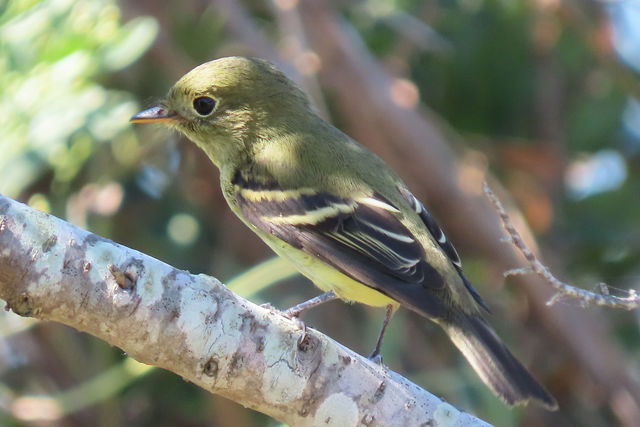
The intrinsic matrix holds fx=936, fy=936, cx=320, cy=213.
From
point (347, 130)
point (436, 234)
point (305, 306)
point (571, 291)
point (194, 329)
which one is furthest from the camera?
point (347, 130)

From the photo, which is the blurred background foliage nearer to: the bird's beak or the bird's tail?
the bird's beak

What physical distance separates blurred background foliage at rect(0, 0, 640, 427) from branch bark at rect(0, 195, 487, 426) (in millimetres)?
1567

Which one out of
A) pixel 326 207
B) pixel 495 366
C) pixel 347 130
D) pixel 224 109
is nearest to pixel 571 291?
pixel 495 366

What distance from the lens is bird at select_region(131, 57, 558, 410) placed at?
3.19 metres

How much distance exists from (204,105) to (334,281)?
1.05 meters

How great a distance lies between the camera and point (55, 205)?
4.78 metres

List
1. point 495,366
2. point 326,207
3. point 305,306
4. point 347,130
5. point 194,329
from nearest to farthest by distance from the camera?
point 194,329 → point 305,306 → point 495,366 → point 326,207 → point 347,130

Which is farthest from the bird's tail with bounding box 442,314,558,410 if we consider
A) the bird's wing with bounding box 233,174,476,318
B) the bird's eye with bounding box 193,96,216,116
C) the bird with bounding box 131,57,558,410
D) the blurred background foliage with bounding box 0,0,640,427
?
the bird's eye with bounding box 193,96,216,116

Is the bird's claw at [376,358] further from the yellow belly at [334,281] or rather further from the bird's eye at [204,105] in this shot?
the bird's eye at [204,105]

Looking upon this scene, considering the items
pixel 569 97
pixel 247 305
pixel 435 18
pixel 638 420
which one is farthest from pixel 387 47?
pixel 247 305

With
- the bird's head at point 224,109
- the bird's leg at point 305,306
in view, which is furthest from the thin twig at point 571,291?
the bird's head at point 224,109

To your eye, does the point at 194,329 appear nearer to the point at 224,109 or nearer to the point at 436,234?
the point at 436,234

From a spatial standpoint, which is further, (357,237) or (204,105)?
(204,105)

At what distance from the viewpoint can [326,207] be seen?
3.36 m
